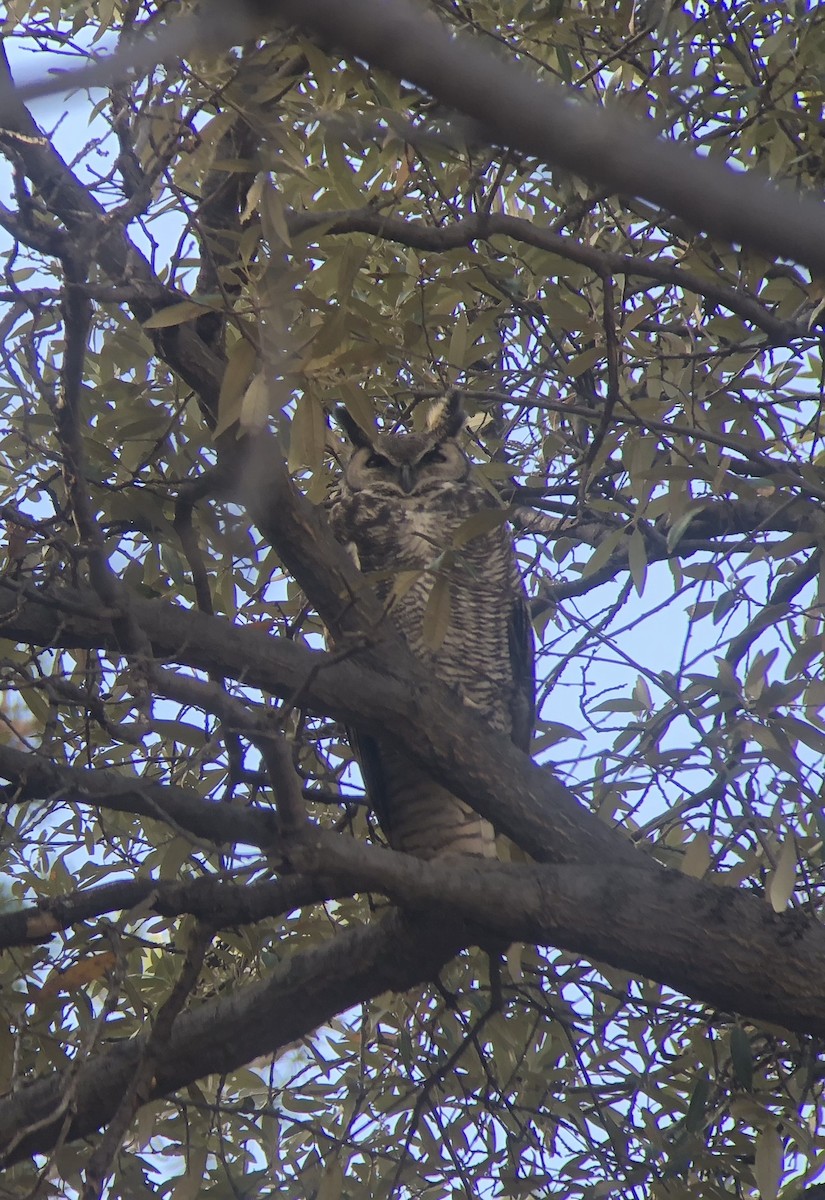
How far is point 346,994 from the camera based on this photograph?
229 cm

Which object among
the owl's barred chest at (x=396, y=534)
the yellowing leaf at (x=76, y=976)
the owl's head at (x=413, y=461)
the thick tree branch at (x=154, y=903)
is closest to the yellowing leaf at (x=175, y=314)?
the thick tree branch at (x=154, y=903)

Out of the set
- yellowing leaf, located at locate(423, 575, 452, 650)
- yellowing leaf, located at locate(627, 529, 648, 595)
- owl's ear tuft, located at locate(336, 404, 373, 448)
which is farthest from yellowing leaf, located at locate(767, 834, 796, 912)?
owl's ear tuft, located at locate(336, 404, 373, 448)

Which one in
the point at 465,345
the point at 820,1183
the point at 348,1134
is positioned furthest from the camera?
the point at 465,345

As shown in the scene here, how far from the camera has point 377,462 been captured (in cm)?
365

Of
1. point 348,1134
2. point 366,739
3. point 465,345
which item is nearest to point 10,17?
point 465,345

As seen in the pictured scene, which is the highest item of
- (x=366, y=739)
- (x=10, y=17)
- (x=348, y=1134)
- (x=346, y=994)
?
(x=10, y=17)

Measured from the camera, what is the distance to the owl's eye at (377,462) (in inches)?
143

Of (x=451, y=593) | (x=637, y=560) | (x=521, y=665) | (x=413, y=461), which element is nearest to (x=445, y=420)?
(x=413, y=461)

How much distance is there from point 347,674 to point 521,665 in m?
1.27

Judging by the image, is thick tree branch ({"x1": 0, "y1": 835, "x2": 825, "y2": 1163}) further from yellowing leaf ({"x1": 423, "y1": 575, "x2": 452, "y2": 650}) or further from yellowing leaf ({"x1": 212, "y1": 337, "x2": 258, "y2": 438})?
yellowing leaf ({"x1": 212, "y1": 337, "x2": 258, "y2": 438})

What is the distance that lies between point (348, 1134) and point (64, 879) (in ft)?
3.30

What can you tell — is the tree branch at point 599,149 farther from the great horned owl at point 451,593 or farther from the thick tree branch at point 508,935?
the great horned owl at point 451,593

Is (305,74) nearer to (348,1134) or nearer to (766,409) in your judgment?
(766,409)

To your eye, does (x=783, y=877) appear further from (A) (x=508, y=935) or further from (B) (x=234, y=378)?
(B) (x=234, y=378)
